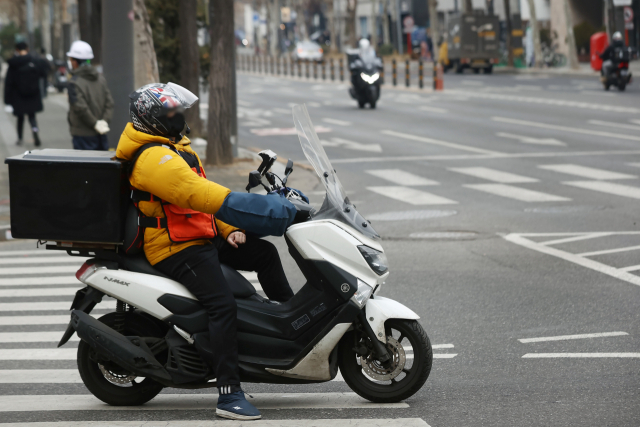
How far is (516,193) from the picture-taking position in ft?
44.2

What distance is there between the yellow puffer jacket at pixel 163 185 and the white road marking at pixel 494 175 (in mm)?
10230

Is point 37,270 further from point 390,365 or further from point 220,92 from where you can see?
point 220,92

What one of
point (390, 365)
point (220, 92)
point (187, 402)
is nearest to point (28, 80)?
point (220, 92)

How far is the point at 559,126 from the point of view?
2242 cm

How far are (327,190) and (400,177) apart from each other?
35.1ft

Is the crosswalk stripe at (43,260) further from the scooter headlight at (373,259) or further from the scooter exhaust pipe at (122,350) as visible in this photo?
the scooter headlight at (373,259)

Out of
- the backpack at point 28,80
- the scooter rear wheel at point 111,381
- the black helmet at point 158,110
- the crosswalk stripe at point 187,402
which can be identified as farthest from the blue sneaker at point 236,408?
the backpack at point 28,80

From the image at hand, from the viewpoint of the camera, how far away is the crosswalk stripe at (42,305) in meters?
7.61

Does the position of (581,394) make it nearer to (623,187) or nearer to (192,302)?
(192,302)

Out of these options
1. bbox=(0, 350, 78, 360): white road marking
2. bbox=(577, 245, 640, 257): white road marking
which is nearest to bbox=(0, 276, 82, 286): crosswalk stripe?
bbox=(0, 350, 78, 360): white road marking

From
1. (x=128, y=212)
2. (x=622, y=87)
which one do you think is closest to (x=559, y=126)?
(x=622, y=87)

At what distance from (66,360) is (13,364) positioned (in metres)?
0.31

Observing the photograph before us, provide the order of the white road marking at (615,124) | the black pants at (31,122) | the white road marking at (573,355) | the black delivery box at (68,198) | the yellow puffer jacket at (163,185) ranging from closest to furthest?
the yellow puffer jacket at (163,185)
the black delivery box at (68,198)
the white road marking at (573,355)
the black pants at (31,122)
the white road marking at (615,124)

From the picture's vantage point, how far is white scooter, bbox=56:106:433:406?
4887mm
